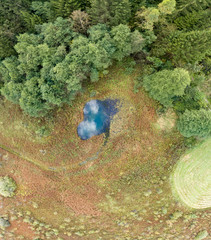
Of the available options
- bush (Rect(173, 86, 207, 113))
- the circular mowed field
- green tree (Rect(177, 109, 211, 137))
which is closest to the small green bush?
the circular mowed field

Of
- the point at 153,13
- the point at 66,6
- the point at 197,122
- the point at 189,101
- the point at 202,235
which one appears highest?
the point at 66,6

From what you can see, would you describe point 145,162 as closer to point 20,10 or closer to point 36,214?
point 36,214

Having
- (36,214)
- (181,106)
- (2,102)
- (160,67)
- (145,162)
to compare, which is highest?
(2,102)

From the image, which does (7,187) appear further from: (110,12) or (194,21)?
(194,21)

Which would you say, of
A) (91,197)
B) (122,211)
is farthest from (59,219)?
(122,211)

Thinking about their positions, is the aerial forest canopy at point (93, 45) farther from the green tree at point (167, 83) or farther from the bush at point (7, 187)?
the bush at point (7, 187)

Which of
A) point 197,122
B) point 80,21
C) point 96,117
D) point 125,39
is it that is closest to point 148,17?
point 125,39

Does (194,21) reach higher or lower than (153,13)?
higher
